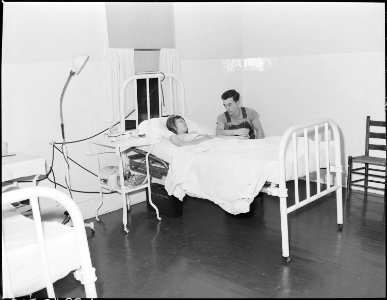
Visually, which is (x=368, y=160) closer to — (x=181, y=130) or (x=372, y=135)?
(x=372, y=135)

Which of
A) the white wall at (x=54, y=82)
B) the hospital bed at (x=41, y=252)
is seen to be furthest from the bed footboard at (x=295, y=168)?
the white wall at (x=54, y=82)

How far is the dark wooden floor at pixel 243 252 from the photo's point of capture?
93.4 inches

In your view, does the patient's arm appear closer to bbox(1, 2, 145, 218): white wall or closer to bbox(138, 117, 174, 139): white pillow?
bbox(138, 117, 174, 139): white pillow

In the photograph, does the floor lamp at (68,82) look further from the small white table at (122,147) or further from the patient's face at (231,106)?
the patient's face at (231,106)

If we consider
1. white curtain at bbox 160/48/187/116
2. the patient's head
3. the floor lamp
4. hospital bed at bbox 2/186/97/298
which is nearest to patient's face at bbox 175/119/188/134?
the patient's head

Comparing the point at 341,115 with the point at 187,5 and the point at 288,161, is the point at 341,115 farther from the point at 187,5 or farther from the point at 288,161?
the point at 187,5

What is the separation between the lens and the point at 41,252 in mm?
1688

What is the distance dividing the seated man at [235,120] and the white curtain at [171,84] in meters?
0.44

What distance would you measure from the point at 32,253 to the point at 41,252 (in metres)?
0.11

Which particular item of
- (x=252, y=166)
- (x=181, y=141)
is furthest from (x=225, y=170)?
(x=181, y=141)

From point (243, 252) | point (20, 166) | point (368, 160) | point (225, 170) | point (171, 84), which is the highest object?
point (171, 84)

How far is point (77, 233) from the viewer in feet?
5.99

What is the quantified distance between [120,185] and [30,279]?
1.72m

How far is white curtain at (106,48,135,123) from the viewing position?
11.8ft
